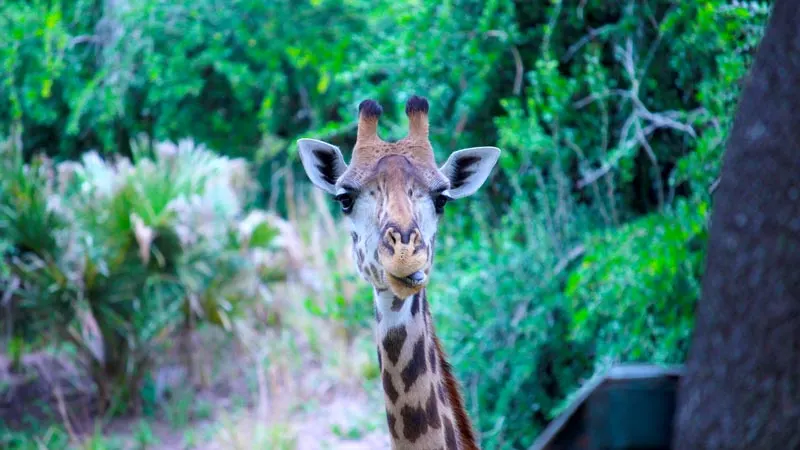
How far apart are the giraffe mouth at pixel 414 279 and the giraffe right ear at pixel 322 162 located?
75cm

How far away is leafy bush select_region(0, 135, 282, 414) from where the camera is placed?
7711mm

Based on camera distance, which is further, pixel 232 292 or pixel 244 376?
pixel 244 376

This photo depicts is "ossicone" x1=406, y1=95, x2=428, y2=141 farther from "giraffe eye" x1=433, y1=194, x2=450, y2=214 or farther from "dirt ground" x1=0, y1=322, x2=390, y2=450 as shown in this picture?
"dirt ground" x1=0, y1=322, x2=390, y2=450

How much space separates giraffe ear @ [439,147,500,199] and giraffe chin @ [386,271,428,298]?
0.72 metres

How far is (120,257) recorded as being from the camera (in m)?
7.88

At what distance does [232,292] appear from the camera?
8.44m

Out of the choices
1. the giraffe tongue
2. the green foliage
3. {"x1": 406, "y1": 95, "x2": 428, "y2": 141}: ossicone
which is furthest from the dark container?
the green foliage

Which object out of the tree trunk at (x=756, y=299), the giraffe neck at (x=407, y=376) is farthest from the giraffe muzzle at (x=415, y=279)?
the tree trunk at (x=756, y=299)

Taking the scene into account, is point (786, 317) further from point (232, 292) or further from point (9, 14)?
point (9, 14)

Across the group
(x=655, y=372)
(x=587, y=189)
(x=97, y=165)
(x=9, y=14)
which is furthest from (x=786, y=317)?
(x=9, y=14)

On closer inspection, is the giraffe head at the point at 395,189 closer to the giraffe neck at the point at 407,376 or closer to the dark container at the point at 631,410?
the giraffe neck at the point at 407,376

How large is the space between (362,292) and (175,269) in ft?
5.28

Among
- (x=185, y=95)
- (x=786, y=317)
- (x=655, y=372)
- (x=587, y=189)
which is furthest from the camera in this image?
(x=185, y=95)

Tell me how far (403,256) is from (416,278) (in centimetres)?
11
